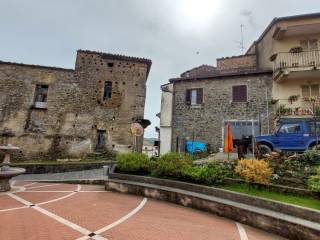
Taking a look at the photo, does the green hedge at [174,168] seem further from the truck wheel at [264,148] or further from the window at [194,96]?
the window at [194,96]

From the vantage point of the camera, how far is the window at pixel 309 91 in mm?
14966

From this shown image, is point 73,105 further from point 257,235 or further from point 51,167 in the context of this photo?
point 257,235

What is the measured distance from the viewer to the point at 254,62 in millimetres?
19125

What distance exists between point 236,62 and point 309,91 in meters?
6.84

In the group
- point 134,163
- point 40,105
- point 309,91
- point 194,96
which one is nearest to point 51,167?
point 40,105

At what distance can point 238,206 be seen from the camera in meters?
5.22

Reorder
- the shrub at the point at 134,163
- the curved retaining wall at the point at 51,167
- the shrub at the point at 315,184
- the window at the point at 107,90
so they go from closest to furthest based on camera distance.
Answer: the shrub at the point at 315,184, the shrub at the point at 134,163, the curved retaining wall at the point at 51,167, the window at the point at 107,90

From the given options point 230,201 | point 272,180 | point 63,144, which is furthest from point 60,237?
point 63,144

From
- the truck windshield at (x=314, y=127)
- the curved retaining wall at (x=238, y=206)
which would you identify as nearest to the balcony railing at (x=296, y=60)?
the truck windshield at (x=314, y=127)

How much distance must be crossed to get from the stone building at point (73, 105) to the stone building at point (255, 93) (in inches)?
127

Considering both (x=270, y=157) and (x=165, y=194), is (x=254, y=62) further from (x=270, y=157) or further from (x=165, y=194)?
(x=165, y=194)

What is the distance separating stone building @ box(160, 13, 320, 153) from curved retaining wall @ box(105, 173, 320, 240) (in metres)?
8.89

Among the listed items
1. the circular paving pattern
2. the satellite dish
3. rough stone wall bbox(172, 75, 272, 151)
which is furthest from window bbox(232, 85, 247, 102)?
the circular paving pattern

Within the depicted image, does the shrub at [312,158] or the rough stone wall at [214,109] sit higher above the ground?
the rough stone wall at [214,109]
